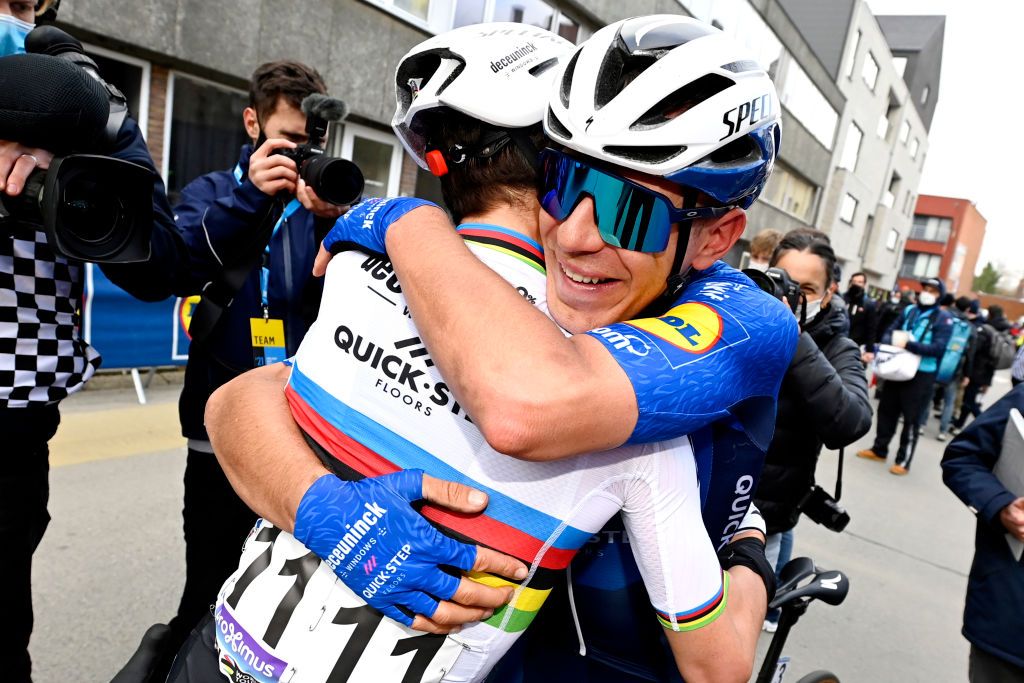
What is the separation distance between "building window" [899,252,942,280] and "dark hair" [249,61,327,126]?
205ft

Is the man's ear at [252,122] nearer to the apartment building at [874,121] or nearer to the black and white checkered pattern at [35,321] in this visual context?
the black and white checkered pattern at [35,321]

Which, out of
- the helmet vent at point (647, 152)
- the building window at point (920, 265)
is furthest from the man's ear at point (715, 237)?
the building window at point (920, 265)

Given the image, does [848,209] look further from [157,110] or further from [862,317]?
[157,110]

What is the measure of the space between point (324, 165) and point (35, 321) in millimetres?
920

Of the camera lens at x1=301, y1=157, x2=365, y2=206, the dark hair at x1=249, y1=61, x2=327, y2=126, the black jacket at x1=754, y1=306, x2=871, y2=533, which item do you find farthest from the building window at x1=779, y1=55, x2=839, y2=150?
the camera lens at x1=301, y1=157, x2=365, y2=206

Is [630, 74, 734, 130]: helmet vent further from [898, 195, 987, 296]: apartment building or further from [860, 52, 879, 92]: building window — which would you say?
[898, 195, 987, 296]: apartment building

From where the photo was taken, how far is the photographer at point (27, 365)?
1.53m

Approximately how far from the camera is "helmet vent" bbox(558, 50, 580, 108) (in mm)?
1077

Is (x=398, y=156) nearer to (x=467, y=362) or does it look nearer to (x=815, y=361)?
(x=815, y=361)

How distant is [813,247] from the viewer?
125 inches

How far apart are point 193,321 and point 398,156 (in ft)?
25.5

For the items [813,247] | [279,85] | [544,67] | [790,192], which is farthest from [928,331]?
[790,192]

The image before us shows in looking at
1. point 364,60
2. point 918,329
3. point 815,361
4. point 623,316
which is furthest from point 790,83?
point 623,316

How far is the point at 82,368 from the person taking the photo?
1.73m
